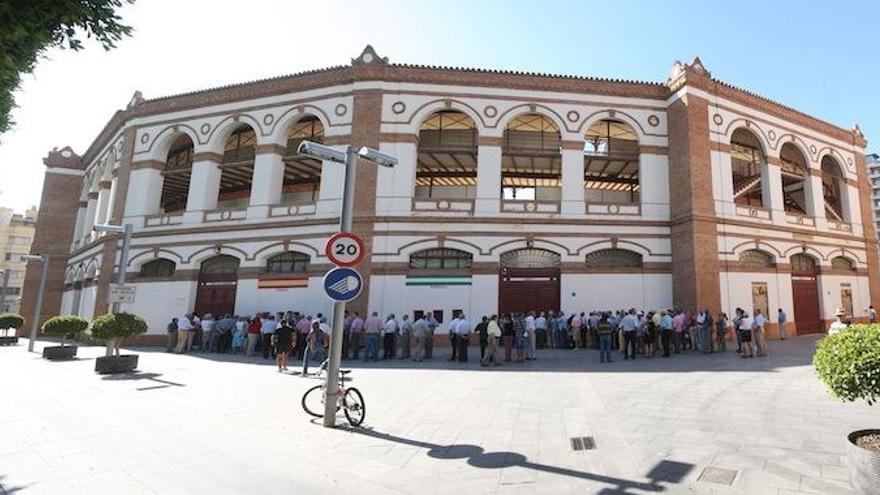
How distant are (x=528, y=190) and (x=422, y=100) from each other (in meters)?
7.29

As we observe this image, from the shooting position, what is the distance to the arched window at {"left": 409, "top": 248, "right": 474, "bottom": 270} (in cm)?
1781

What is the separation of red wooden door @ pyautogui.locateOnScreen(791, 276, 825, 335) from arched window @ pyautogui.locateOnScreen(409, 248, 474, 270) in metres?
14.5

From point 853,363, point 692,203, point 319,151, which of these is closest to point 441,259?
point 692,203

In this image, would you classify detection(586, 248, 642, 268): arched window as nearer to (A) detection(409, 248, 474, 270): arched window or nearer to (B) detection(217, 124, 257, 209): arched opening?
(A) detection(409, 248, 474, 270): arched window

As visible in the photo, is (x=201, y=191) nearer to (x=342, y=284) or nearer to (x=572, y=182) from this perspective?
(x=572, y=182)

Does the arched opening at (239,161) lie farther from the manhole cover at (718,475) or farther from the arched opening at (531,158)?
the manhole cover at (718,475)

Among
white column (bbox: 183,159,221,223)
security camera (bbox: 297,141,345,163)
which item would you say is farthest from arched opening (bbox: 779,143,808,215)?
white column (bbox: 183,159,221,223)

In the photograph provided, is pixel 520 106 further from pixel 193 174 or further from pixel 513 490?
pixel 513 490

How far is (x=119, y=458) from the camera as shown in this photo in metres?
5.24

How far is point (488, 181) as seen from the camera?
1828cm

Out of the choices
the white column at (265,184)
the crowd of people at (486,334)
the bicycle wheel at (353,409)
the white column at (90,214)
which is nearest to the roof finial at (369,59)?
the white column at (265,184)

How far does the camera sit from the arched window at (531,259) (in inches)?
709

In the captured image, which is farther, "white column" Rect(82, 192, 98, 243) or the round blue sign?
"white column" Rect(82, 192, 98, 243)

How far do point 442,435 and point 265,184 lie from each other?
16.2 m
